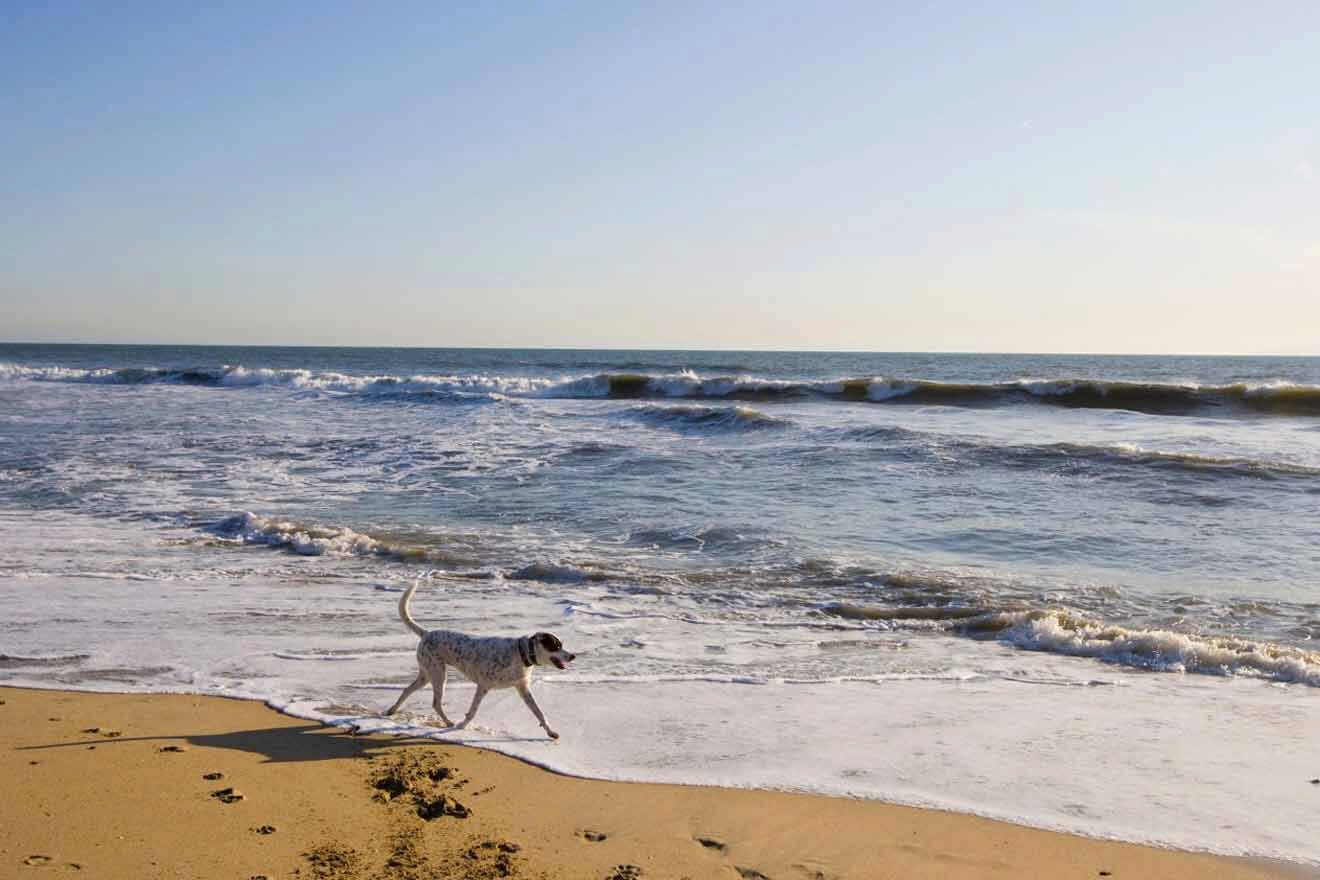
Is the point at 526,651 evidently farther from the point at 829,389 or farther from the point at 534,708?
the point at 829,389

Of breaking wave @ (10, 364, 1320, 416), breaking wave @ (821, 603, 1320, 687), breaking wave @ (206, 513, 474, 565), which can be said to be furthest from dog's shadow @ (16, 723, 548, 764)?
breaking wave @ (10, 364, 1320, 416)

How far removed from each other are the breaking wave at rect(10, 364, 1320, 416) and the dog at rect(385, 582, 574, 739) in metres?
25.7

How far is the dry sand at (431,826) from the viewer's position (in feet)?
12.4

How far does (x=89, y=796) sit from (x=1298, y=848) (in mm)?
5060

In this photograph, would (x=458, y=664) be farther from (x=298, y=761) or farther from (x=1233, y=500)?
(x=1233, y=500)

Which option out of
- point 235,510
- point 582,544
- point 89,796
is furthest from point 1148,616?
point 235,510

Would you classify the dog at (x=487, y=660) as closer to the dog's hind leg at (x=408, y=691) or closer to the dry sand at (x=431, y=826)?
the dog's hind leg at (x=408, y=691)

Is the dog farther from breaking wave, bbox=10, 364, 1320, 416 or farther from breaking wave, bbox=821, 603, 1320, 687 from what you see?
breaking wave, bbox=10, 364, 1320, 416

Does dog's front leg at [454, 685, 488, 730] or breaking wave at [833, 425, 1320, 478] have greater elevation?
breaking wave at [833, 425, 1320, 478]

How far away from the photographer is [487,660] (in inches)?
208

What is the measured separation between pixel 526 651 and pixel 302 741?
1211 millimetres

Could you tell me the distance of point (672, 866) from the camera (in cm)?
387

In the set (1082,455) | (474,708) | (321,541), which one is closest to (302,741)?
(474,708)

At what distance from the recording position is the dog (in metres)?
5.17
